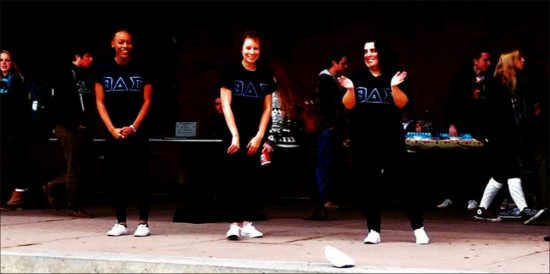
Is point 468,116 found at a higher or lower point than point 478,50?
lower

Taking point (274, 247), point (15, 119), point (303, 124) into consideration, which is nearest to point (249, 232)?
point (274, 247)

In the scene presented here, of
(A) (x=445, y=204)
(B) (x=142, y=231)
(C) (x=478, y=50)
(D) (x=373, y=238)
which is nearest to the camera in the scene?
(D) (x=373, y=238)

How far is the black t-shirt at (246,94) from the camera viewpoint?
350 inches

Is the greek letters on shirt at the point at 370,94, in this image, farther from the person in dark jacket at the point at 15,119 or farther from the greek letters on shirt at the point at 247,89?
the person in dark jacket at the point at 15,119

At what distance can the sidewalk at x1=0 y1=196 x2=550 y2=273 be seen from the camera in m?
7.27

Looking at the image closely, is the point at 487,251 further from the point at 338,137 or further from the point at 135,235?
the point at 338,137

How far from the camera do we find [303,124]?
421 inches

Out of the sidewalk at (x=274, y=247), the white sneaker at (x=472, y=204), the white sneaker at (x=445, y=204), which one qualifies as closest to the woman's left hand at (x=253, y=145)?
the sidewalk at (x=274, y=247)

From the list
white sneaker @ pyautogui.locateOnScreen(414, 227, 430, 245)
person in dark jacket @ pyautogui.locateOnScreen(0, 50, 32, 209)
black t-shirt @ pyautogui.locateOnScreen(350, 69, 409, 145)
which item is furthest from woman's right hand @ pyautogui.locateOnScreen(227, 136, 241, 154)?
person in dark jacket @ pyautogui.locateOnScreen(0, 50, 32, 209)

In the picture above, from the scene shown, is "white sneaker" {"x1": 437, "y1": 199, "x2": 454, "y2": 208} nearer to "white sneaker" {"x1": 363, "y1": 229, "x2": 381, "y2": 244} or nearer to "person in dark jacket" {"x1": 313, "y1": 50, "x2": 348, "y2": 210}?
"person in dark jacket" {"x1": 313, "y1": 50, "x2": 348, "y2": 210}

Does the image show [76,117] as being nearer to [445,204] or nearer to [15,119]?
[15,119]

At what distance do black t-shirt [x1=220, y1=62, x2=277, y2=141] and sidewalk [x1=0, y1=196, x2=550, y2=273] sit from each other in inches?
37.1

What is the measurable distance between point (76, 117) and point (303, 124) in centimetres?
234

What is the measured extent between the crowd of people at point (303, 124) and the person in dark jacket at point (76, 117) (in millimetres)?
12
